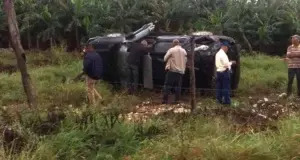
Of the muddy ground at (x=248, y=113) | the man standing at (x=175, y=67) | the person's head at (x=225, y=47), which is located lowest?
the muddy ground at (x=248, y=113)

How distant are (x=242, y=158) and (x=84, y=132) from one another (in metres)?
1.95

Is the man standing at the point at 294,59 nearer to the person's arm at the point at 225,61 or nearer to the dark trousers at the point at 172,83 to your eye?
the person's arm at the point at 225,61

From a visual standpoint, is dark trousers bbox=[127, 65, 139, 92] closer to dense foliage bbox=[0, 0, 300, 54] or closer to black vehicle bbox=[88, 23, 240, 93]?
black vehicle bbox=[88, 23, 240, 93]

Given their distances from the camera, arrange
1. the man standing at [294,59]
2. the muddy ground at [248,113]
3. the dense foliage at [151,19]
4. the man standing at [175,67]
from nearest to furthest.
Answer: the muddy ground at [248,113], the man standing at [175,67], the man standing at [294,59], the dense foliage at [151,19]

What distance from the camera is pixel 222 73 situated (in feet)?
37.7

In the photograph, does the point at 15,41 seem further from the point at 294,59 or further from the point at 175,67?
the point at 294,59

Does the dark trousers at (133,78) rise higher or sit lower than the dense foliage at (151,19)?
lower

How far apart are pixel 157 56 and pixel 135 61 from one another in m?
0.52

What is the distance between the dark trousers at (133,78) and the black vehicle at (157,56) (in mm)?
145

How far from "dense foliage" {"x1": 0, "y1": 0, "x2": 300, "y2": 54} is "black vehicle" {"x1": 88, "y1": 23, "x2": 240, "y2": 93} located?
6.17 meters

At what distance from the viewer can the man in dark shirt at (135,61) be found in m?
12.8

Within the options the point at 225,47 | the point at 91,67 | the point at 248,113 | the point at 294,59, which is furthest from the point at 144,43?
the point at 248,113

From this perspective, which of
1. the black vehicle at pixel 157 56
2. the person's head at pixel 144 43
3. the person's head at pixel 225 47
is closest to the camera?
the person's head at pixel 225 47

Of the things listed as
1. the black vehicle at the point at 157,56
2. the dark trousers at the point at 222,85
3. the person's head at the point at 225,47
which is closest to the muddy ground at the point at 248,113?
the dark trousers at the point at 222,85
